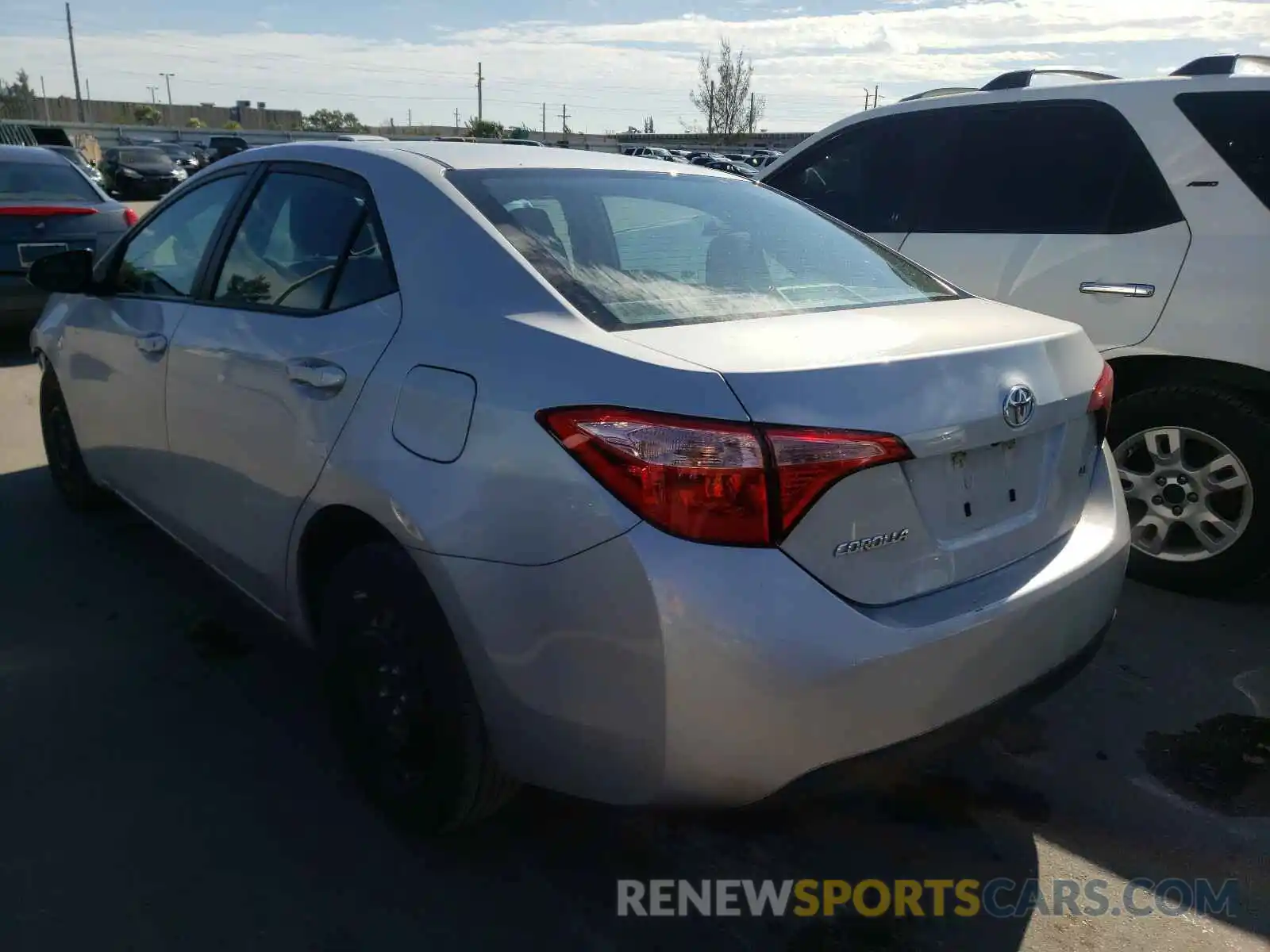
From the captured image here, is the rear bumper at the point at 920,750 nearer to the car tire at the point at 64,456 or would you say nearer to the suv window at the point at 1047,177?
the suv window at the point at 1047,177

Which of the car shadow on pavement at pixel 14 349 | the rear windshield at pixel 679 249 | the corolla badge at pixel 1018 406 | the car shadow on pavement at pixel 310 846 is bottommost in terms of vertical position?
the car shadow on pavement at pixel 14 349

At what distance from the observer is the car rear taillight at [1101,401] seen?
2.50 meters

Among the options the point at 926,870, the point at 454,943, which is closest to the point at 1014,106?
the point at 926,870

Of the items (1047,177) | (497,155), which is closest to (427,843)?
(497,155)

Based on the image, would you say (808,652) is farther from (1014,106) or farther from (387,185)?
(1014,106)

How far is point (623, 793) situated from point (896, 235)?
3.44 meters

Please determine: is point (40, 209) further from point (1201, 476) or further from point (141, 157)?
point (141, 157)

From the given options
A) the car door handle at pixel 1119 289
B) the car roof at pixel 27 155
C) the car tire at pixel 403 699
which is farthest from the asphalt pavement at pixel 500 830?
the car roof at pixel 27 155

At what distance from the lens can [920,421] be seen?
1.98 metres

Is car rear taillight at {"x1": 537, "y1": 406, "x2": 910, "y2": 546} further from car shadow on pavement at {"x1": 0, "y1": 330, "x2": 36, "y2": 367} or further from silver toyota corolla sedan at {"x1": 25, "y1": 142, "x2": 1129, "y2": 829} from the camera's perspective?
car shadow on pavement at {"x1": 0, "y1": 330, "x2": 36, "y2": 367}

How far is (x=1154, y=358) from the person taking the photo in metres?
3.96

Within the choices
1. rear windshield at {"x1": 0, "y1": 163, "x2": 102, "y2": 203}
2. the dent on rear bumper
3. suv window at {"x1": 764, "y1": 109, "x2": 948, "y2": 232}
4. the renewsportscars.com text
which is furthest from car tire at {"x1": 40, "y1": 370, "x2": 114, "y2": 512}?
rear windshield at {"x1": 0, "y1": 163, "x2": 102, "y2": 203}

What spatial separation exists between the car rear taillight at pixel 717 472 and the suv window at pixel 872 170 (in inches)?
125

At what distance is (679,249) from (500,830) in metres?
1.56
